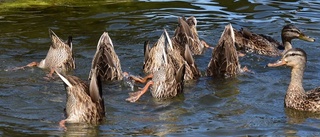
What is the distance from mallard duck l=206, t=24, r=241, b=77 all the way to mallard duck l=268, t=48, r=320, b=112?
148 cm

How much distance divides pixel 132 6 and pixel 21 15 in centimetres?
242

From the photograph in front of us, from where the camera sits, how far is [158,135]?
8.84m

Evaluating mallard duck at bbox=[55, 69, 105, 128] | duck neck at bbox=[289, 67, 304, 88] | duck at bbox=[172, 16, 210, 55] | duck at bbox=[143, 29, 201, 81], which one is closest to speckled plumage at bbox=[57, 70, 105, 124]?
mallard duck at bbox=[55, 69, 105, 128]

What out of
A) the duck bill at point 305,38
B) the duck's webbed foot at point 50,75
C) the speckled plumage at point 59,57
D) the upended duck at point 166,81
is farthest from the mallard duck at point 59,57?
the duck bill at point 305,38

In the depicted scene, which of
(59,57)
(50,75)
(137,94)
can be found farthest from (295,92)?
(59,57)

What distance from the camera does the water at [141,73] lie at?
924cm

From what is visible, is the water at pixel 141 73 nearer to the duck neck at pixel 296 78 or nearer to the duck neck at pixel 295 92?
the duck neck at pixel 295 92

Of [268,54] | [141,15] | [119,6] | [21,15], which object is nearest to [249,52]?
[268,54]

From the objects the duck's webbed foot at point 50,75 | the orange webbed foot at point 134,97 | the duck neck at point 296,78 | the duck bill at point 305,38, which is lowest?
the orange webbed foot at point 134,97

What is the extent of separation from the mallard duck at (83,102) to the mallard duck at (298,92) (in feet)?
8.61

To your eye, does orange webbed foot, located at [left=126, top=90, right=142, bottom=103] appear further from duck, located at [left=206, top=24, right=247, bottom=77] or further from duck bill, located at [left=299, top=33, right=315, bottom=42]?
duck bill, located at [left=299, top=33, right=315, bottom=42]

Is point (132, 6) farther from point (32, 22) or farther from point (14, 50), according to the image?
point (14, 50)

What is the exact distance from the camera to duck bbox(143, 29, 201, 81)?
460 inches

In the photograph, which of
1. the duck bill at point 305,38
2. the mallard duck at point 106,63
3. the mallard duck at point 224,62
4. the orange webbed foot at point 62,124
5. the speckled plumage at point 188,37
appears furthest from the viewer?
the duck bill at point 305,38
